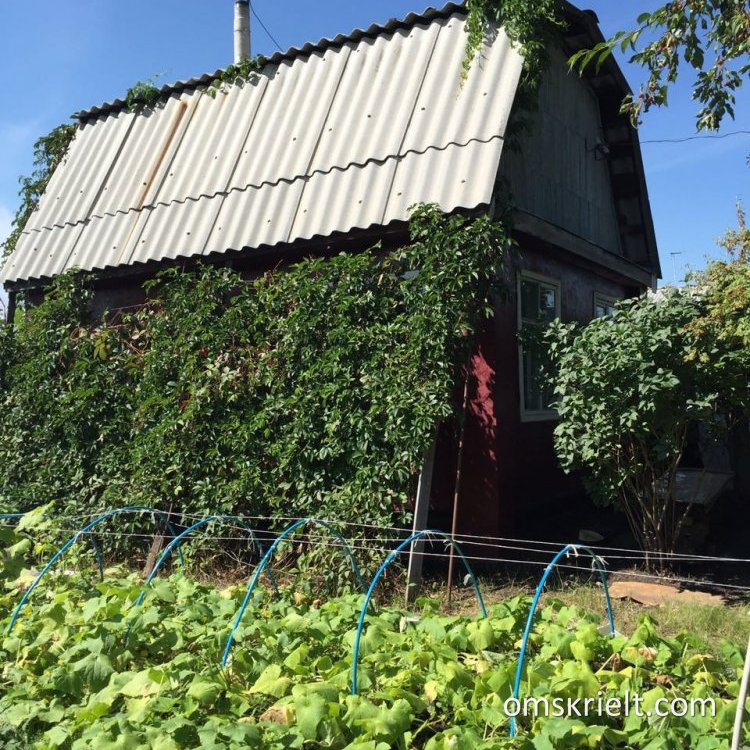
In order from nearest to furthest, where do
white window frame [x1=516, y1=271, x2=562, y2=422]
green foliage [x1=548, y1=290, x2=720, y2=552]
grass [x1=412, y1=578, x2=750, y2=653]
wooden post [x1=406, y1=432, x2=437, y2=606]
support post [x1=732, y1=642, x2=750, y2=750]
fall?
1. support post [x1=732, y1=642, x2=750, y2=750]
2. grass [x1=412, y1=578, x2=750, y2=653]
3. green foliage [x1=548, y1=290, x2=720, y2=552]
4. wooden post [x1=406, y1=432, x2=437, y2=606]
5. white window frame [x1=516, y1=271, x2=562, y2=422]

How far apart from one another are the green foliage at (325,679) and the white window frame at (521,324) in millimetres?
3686

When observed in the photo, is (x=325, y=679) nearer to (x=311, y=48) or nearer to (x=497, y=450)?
(x=497, y=450)

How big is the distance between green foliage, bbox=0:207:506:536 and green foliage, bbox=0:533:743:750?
2.04 m

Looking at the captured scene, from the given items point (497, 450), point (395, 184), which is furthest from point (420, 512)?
point (395, 184)

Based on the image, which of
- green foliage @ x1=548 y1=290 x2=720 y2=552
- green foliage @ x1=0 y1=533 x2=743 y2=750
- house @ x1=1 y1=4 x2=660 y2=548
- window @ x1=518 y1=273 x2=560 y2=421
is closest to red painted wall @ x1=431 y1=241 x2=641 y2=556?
house @ x1=1 y1=4 x2=660 y2=548

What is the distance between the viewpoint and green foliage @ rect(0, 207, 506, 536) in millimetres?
6375

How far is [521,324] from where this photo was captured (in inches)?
321

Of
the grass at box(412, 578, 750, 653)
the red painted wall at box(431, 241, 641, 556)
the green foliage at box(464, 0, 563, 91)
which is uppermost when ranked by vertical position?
the green foliage at box(464, 0, 563, 91)

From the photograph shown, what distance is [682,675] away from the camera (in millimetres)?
3621

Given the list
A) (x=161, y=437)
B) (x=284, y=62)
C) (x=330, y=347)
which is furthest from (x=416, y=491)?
(x=284, y=62)

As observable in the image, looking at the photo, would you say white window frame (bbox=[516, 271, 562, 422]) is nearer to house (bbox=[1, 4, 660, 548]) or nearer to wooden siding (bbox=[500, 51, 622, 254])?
house (bbox=[1, 4, 660, 548])

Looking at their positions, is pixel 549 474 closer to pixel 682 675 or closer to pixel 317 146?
pixel 317 146

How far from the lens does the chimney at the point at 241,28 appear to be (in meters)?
13.3

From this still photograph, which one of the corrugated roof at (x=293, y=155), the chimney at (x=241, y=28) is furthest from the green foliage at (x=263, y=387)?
the chimney at (x=241, y=28)
